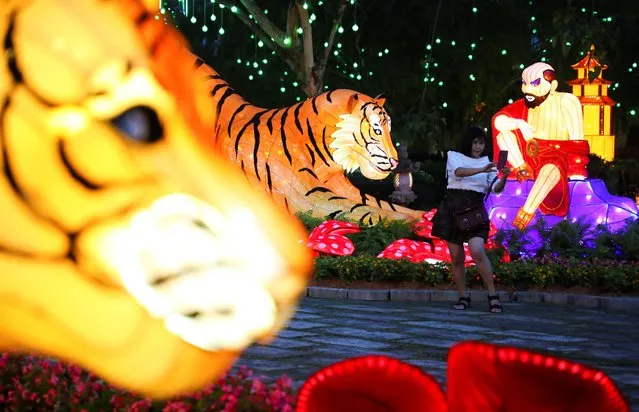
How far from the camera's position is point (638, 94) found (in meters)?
32.4

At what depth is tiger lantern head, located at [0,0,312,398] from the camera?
365cm

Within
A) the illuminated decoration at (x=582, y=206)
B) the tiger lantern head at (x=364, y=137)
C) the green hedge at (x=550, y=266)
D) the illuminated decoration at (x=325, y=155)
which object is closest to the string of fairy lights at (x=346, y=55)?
the illuminated decoration at (x=325, y=155)

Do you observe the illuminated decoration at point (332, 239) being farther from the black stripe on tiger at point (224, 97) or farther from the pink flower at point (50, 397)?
the pink flower at point (50, 397)

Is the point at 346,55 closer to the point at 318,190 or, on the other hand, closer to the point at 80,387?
the point at 318,190

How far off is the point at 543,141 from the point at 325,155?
119 inches

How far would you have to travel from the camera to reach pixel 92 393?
4.66m

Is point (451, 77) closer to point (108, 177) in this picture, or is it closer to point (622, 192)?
point (622, 192)

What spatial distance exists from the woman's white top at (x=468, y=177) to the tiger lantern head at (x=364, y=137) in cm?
626

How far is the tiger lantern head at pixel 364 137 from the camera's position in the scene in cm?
1662

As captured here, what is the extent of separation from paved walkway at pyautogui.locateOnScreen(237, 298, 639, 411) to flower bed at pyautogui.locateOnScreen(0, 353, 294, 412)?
6.90ft

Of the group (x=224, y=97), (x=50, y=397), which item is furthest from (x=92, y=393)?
(x=224, y=97)

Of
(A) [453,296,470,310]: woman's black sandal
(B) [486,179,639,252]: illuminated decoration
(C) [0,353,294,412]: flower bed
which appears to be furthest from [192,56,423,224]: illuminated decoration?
(C) [0,353,294,412]: flower bed

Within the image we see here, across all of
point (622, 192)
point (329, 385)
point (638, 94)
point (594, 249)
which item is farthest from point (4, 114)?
point (638, 94)

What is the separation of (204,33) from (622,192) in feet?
36.4
